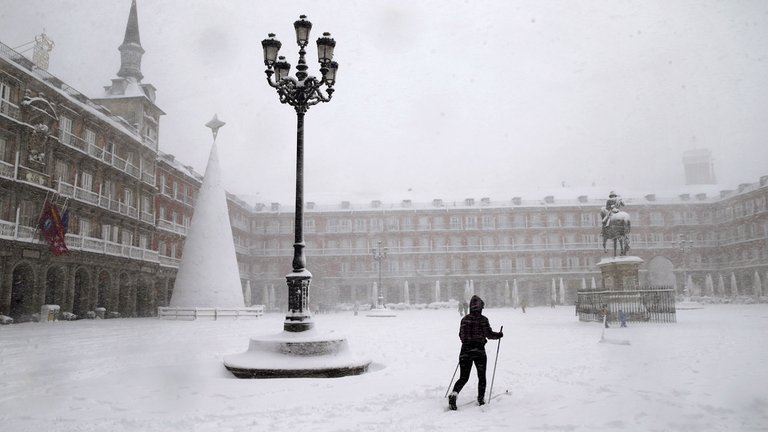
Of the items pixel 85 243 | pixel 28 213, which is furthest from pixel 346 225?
pixel 28 213

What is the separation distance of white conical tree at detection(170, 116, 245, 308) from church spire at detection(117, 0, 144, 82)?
624 inches

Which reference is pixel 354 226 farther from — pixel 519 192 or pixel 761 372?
pixel 761 372

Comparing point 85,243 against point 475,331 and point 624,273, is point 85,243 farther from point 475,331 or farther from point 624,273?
point 475,331

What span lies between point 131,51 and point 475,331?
3648 centimetres

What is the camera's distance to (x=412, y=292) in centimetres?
5431

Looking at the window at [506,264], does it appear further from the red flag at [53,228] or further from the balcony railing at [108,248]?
the red flag at [53,228]

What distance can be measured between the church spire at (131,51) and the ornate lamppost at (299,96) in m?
30.7

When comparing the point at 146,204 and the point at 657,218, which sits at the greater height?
the point at 657,218

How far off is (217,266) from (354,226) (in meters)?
33.0

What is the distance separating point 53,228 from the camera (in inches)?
862

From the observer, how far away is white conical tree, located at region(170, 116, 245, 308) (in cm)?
2328

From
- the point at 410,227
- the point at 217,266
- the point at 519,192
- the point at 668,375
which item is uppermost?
the point at 519,192

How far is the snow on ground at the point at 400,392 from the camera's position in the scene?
202 inches

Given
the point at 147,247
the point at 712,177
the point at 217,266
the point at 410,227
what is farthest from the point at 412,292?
the point at 712,177
